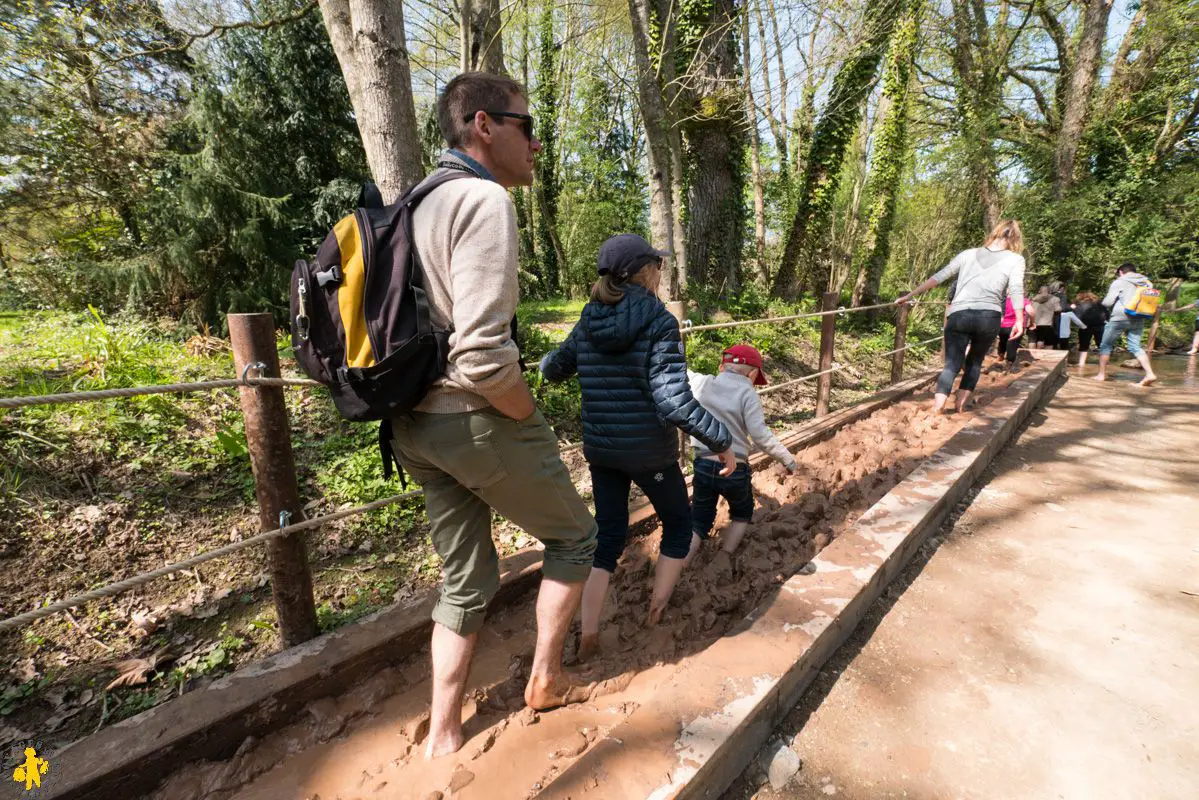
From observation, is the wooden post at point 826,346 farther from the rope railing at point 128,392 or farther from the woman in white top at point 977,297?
the rope railing at point 128,392

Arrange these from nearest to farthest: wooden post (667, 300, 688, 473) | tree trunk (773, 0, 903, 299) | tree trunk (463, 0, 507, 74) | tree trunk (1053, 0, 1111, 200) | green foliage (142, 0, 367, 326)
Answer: wooden post (667, 300, 688, 473)
tree trunk (463, 0, 507, 74)
green foliage (142, 0, 367, 326)
tree trunk (773, 0, 903, 299)
tree trunk (1053, 0, 1111, 200)

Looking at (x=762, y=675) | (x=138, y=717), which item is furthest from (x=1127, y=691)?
(x=138, y=717)

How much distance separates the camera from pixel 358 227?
142cm

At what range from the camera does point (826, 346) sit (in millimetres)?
5391

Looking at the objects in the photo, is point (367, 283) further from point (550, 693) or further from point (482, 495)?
point (550, 693)

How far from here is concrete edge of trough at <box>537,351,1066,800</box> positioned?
57.1 inches

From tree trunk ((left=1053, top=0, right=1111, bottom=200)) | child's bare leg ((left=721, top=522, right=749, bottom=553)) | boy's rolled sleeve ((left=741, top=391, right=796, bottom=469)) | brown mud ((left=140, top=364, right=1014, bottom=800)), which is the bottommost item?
brown mud ((left=140, top=364, right=1014, bottom=800))

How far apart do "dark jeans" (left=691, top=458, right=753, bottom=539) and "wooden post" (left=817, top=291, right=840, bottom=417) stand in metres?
3.04

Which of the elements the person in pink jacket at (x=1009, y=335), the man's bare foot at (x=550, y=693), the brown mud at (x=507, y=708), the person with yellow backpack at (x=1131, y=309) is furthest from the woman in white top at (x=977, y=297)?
the man's bare foot at (x=550, y=693)

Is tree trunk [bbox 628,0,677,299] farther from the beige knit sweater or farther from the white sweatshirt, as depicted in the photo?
the beige knit sweater

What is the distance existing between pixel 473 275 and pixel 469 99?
628 millimetres

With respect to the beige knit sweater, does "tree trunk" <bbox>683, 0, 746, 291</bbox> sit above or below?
above

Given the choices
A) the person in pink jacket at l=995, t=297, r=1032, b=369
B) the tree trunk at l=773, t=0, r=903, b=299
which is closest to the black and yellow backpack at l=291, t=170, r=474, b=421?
the person in pink jacket at l=995, t=297, r=1032, b=369

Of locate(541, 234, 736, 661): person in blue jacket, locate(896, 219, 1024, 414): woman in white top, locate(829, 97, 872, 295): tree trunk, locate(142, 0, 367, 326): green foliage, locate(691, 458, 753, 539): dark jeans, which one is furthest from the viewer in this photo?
A: locate(829, 97, 872, 295): tree trunk
